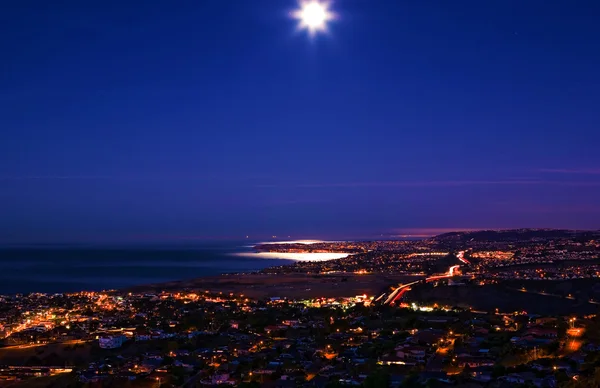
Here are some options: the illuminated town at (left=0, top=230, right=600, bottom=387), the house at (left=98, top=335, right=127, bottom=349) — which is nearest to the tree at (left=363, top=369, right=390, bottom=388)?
the illuminated town at (left=0, top=230, right=600, bottom=387)

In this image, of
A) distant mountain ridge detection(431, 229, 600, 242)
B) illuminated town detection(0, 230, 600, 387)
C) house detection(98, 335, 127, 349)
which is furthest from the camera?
distant mountain ridge detection(431, 229, 600, 242)

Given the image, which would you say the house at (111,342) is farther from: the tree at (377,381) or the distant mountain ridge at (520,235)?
the distant mountain ridge at (520,235)

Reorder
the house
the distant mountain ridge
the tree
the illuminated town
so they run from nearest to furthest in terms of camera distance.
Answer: the tree, the illuminated town, the house, the distant mountain ridge

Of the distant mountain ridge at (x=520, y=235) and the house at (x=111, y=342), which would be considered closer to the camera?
the house at (x=111, y=342)

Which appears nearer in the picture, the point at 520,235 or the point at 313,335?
the point at 313,335

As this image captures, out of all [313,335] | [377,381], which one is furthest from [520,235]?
[377,381]

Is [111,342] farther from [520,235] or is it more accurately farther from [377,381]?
[520,235]

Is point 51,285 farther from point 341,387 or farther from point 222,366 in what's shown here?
point 341,387

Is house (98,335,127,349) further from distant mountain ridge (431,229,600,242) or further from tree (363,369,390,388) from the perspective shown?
distant mountain ridge (431,229,600,242)

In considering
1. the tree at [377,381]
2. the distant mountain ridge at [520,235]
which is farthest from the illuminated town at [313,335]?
the distant mountain ridge at [520,235]

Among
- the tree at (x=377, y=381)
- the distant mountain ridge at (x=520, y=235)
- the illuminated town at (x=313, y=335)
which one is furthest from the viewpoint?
the distant mountain ridge at (x=520, y=235)
